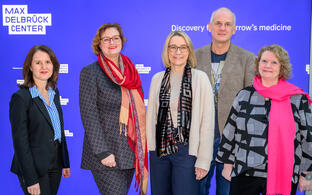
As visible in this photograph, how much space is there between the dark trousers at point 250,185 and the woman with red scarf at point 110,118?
73 cm

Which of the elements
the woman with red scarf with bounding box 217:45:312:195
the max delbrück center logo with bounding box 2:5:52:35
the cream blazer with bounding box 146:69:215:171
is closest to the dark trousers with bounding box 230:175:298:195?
the woman with red scarf with bounding box 217:45:312:195

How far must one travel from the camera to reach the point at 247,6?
3.12m

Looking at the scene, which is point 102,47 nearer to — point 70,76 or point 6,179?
point 70,76

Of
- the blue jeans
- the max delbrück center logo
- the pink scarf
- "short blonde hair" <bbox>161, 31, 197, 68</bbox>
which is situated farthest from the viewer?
the max delbrück center logo

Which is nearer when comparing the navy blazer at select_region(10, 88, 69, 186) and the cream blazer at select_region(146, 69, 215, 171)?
the navy blazer at select_region(10, 88, 69, 186)

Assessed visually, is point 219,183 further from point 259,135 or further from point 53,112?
point 53,112

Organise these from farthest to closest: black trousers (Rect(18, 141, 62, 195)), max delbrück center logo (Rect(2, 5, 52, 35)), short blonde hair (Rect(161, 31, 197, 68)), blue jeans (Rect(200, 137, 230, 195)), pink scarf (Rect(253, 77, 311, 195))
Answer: max delbrück center logo (Rect(2, 5, 52, 35)) < blue jeans (Rect(200, 137, 230, 195)) < short blonde hair (Rect(161, 31, 197, 68)) < black trousers (Rect(18, 141, 62, 195)) < pink scarf (Rect(253, 77, 311, 195))

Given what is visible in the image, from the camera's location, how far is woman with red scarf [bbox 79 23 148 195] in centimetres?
204

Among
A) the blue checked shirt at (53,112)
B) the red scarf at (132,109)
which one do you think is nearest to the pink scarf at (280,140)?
the red scarf at (132,109)

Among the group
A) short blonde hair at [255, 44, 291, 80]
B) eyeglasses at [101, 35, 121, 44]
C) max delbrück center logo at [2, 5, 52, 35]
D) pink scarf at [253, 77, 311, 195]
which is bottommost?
pink scarf at [253, 77, 311, 195]

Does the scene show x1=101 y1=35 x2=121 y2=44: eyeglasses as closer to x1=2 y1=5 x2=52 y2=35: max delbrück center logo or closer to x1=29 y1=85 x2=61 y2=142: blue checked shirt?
x1=29 y1=85 x2=61 y2=142: blue checked shirt

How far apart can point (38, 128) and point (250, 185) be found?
147 cm

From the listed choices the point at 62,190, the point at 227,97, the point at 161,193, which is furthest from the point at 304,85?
the point at 62,190

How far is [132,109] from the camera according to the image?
2184 millimetres
